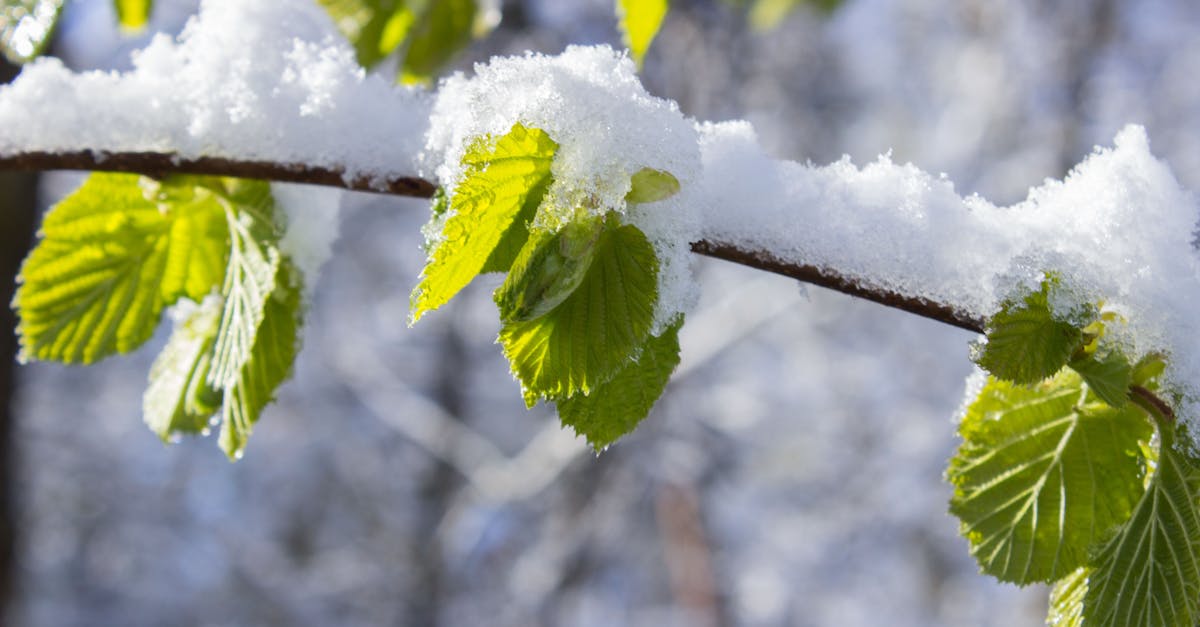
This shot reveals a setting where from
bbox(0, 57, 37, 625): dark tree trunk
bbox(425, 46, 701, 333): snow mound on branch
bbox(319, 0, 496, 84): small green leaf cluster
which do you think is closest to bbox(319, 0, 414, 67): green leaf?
bbox(319, 0, 496, 84): small green leaf cluster

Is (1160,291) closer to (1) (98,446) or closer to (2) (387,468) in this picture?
(2) (387,468)

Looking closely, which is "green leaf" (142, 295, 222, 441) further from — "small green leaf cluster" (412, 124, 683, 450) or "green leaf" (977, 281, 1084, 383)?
"green leaf" (977, 281, 1084, 383)

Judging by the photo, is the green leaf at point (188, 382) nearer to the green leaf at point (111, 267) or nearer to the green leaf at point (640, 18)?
the green leaf at point (111, 267)

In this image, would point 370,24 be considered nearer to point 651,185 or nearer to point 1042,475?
point 651,185

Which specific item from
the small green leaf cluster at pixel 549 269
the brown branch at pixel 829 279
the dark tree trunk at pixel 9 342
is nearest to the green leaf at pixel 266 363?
the small green leaf cluster at pixel 549 269

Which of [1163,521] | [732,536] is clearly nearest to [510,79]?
[1163,521]

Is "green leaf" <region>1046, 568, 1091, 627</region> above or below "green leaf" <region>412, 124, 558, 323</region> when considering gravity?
below

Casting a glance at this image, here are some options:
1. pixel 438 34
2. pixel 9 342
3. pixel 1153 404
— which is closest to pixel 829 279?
pixel 1153 404
